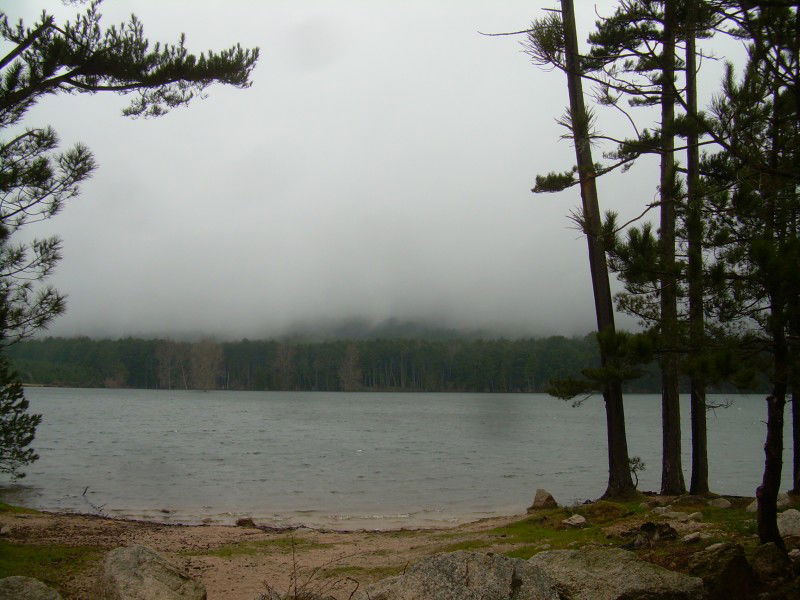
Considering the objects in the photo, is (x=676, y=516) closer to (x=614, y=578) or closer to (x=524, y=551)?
(x=524, y=551)

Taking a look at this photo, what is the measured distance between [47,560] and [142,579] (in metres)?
3.48

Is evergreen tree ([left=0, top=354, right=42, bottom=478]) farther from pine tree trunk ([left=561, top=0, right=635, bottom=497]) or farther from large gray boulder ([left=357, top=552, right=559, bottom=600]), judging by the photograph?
pine tree trunk ([left=561, top=0, right=635, bottom=497])

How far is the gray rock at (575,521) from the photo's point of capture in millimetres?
9789

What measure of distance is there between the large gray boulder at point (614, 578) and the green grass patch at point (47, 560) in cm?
584

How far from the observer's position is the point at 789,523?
265 inches

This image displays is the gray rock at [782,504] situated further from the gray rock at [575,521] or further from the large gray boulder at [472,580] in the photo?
the large gray boulder at [472,580]

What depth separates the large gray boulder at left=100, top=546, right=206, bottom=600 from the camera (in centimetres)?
605

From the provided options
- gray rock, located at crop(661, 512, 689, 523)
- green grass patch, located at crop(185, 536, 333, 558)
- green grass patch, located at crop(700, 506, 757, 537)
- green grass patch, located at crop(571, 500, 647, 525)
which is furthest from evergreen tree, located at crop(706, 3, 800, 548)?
green grass patch, located at crop(185, 536, 333, 558)

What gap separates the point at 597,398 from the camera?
13138cm

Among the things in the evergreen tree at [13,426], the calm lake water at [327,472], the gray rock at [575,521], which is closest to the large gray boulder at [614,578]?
the gray rock at [575,521]

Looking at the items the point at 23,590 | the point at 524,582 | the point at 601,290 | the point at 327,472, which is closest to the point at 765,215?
the point at 524,582

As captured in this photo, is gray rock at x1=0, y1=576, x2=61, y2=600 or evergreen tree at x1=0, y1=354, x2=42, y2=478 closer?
gray rock at x1=0, y1=576, x2=61, y2=600

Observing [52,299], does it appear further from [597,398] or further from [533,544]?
[597,398]

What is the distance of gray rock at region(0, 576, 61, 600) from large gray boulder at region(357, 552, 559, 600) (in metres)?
3.24
